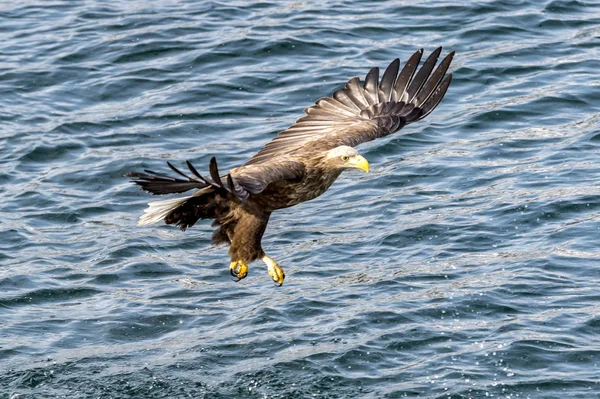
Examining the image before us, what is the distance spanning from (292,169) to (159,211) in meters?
0.98

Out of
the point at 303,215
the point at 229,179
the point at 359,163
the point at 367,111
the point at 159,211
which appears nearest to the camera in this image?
the point at 229,179

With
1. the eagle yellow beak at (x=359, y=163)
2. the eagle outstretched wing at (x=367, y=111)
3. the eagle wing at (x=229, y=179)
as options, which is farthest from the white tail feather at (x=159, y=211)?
the eagle yellow beak at (x=359, y=163)

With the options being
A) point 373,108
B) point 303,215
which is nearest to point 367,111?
point 373,108

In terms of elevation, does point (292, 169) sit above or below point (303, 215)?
above

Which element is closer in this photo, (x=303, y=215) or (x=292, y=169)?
(x=292, y=169)

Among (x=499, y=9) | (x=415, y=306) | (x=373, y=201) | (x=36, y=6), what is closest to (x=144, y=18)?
(x=36, y=6)

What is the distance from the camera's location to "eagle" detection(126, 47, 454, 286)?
26.1 ft

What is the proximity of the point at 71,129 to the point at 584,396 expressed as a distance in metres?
6.88

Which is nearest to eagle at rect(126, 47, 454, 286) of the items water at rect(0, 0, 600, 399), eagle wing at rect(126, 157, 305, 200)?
eagle wing at rect(126, 157, 305, 200)

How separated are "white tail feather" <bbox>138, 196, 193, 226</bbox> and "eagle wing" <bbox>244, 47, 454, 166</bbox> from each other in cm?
140

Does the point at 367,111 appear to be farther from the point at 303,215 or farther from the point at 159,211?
the point at 159,211

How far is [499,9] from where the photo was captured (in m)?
16.5

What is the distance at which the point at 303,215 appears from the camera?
476 inches

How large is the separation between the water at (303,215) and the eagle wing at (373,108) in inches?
52.0
